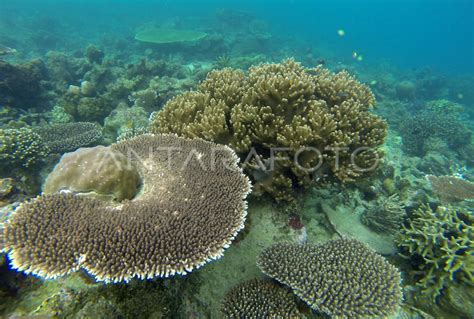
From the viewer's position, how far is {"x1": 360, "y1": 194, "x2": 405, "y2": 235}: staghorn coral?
17.4ft

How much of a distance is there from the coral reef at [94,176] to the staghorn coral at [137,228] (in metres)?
0.16

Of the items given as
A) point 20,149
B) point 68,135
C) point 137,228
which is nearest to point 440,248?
point 137,228

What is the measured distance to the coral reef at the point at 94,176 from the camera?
11.1 feet

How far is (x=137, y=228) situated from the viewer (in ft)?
9.62

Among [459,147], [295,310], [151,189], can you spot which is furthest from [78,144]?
[459,147]

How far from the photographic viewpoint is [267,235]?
4.39m

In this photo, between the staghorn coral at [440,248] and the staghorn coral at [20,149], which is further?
the staghorn coral at [20,149]

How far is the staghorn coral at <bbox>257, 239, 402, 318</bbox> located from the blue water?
3341 centimetres

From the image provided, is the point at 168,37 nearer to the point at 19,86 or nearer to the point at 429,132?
the point at 19,86

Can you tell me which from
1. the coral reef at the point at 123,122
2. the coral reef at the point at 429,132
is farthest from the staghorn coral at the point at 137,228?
the coral reef at the point at 429,132

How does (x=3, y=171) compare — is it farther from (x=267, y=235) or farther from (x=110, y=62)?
(x=110, y=62)

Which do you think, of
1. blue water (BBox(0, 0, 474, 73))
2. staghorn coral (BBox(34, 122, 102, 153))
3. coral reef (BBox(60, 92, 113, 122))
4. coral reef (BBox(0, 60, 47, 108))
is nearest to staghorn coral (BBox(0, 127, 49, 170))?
staghorn coral (BBox(34, 122, 102, 153))

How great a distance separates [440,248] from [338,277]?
1.96 metres

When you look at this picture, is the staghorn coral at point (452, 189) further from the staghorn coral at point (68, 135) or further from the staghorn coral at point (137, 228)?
the staghorn coral at point (68, 135)
